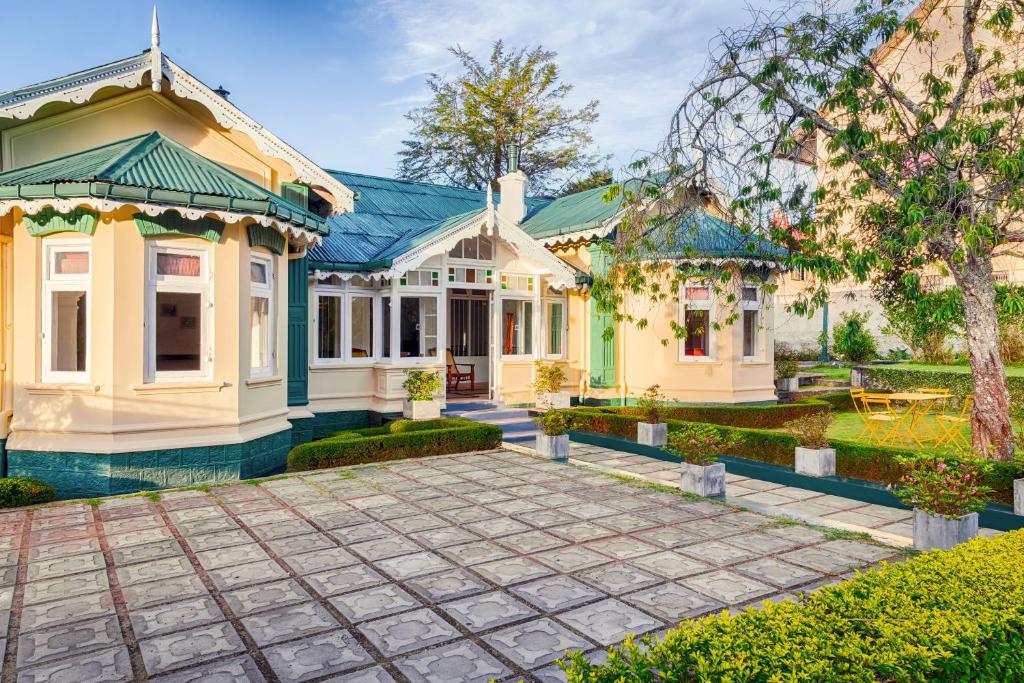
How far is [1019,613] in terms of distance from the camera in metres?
3.94

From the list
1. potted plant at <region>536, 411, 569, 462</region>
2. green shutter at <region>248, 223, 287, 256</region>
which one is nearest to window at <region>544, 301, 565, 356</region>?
potted plant at <region>536, 411, 569, 462</region>

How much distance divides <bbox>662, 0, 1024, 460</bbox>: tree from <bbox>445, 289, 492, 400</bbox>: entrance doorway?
9.63m

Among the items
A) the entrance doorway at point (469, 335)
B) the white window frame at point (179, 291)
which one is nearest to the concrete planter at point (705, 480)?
the white window frame at point (179, 291)

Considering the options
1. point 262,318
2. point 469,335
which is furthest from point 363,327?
point 469,335

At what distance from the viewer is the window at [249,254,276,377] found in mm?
11148

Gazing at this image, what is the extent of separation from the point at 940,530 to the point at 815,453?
3194 mm

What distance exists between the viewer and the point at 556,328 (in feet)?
56.3

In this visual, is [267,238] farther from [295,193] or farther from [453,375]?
[453,375]

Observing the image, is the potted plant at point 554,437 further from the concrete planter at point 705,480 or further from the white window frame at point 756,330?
the white window frame at point 756,330

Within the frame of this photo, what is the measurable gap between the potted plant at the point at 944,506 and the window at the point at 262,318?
939 cm

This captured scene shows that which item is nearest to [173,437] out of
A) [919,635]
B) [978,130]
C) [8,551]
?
[8,551]

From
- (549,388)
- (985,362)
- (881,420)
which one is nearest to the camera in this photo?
(985,362)

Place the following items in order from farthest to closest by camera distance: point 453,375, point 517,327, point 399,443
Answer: point 453,375 → point 517,327 → point 399,443

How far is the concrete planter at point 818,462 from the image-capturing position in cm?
1005
